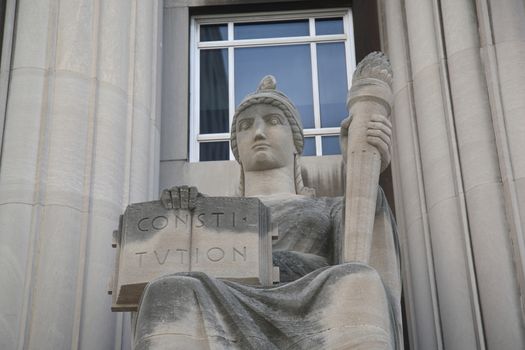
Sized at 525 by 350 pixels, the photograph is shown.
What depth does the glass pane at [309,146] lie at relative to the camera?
39.3ft

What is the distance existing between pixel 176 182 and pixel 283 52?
198cm

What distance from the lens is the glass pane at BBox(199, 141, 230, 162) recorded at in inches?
471

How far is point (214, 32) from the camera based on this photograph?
12.8 m

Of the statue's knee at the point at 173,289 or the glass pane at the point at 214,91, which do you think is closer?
the statue's knee at the point at 173,289

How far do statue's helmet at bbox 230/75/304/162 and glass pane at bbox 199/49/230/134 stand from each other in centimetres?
240

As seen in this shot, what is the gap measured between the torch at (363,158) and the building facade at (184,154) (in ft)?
6.60

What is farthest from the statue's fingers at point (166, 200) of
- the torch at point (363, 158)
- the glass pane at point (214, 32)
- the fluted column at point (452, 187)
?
the glass pane at point (214, 32)

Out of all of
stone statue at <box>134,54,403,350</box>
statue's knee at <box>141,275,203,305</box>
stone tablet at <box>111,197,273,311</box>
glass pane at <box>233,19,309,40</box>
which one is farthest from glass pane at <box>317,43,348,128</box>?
statue's knee at <box>141,275,203,305</box>

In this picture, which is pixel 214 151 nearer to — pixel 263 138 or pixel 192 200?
pixel 263 138

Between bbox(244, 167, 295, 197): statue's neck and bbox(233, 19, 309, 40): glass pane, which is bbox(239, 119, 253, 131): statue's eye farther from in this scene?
bbox(233, 19, 309, 40): glass pane

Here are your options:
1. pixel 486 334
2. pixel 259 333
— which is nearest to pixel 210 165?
pixel 486 334

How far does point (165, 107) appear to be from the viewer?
39.3 feet

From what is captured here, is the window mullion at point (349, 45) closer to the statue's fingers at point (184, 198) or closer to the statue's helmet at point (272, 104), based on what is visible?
the statue's helmet at point (272, 104)

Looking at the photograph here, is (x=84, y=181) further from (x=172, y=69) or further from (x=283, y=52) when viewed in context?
(x=283, y=52)
